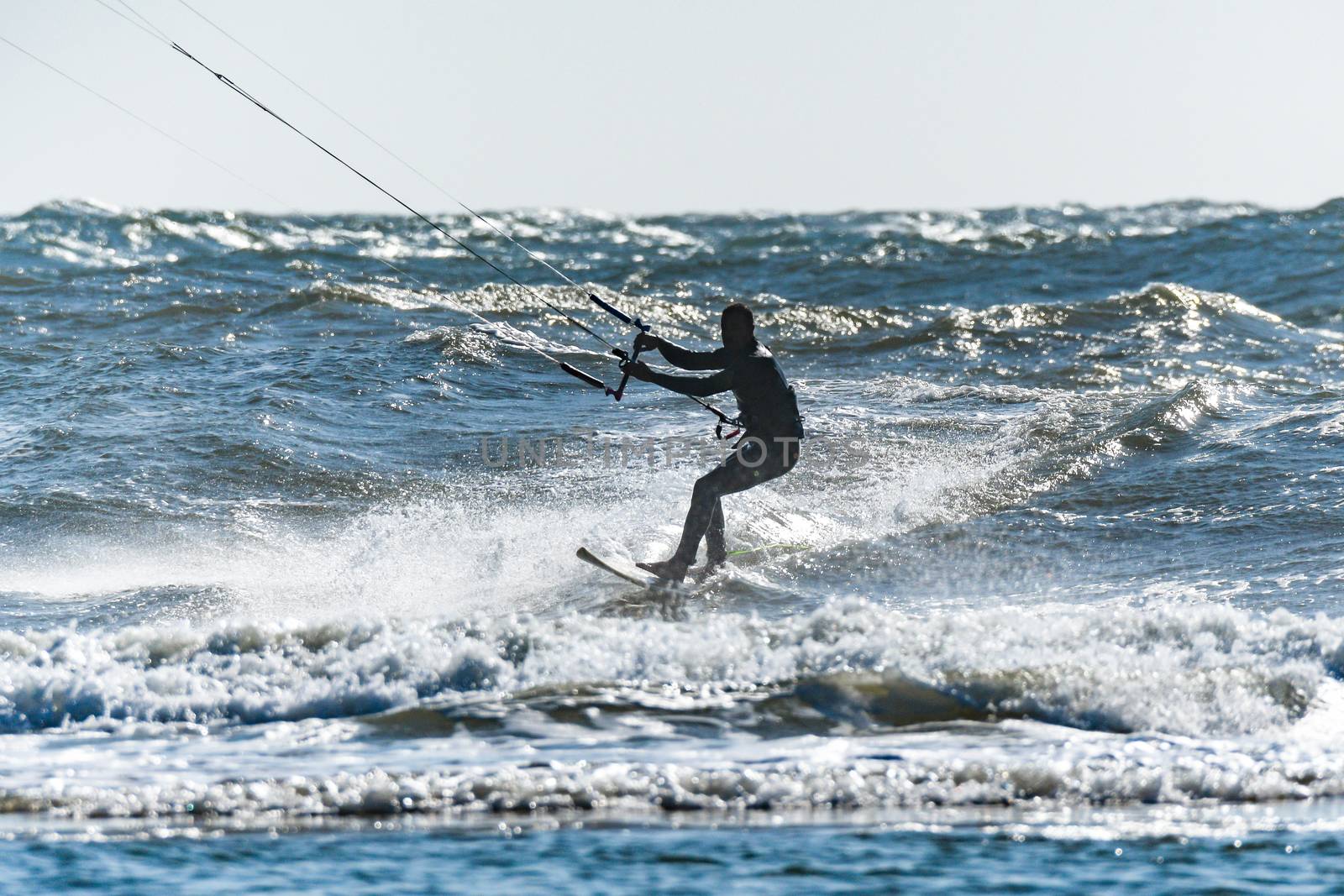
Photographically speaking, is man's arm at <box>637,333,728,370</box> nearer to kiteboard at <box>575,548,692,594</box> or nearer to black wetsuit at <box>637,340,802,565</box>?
black wetsuit at <box>637,340,802,565</box>

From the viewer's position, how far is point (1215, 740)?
743 cm

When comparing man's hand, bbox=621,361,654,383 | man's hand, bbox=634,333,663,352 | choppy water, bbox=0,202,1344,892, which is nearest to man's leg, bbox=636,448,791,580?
choppy water, bbox=0,202,1344,892

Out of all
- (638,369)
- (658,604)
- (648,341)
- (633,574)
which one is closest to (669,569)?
(633,574)

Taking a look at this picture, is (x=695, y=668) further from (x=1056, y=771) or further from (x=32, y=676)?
(x=32, y=676)

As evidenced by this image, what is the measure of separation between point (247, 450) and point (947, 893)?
11.5 m

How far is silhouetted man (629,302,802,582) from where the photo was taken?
10562 mm

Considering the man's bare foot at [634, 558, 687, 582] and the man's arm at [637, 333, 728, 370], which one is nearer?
the man's arm at [637, 333, 728, 370]

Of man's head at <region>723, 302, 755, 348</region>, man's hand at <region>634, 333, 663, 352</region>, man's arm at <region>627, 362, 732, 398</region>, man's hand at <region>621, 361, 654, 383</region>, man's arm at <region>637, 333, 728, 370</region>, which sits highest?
man's head at <region>723, 302, 755, 348</region>

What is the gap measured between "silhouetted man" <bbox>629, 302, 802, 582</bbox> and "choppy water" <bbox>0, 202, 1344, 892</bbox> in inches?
22.5

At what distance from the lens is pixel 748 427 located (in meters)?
10.8

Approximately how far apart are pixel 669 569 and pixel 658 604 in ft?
1.40

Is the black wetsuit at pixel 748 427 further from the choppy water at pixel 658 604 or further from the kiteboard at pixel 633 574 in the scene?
the choppy water at pixel 658 604

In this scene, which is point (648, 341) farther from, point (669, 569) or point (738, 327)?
point (669, 569)

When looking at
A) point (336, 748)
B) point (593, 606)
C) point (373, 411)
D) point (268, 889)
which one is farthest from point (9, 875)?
point (373, 411)
